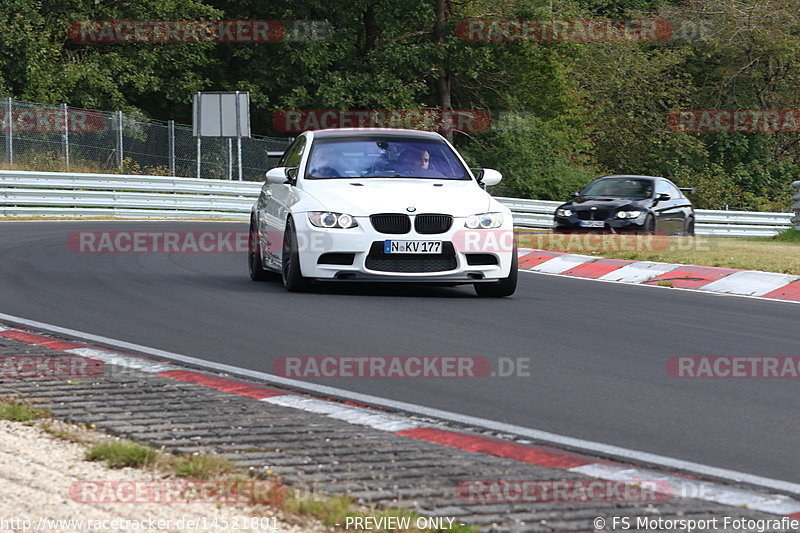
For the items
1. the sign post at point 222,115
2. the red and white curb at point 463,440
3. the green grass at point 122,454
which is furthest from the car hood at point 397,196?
the sign post at point 222,115

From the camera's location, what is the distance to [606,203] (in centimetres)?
2188

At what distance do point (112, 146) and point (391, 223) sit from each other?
69.4 ft

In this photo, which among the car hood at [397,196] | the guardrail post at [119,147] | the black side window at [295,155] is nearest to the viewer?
the car hood at [397,196]

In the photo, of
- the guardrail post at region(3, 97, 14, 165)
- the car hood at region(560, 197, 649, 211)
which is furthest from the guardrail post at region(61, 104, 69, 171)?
the car hood at region(560, 197, 649, 211)

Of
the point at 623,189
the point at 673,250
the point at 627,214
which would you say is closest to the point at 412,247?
the point at 673,250

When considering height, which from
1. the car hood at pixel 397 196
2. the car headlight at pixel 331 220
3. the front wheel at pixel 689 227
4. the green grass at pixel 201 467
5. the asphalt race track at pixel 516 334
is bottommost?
the front wheel at pixel 689 227

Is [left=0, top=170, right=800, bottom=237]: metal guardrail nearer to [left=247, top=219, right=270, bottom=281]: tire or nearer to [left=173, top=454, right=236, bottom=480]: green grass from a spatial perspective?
[left=247, top=219, right=270, bottom=281]: tire

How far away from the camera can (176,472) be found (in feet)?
15.8

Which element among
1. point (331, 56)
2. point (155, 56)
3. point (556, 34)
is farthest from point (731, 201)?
point (155, 56)

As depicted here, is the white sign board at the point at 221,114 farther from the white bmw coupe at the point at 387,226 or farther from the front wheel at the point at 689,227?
the white bmw coupe at the point at 387,226

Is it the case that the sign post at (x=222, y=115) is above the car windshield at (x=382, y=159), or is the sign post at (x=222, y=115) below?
above

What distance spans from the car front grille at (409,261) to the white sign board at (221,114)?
2157 cm

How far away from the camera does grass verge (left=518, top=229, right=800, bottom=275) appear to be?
15.6 meters

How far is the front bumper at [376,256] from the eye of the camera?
1142 centimetres
